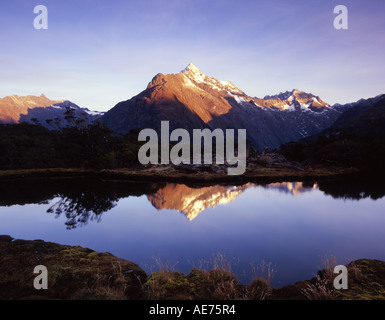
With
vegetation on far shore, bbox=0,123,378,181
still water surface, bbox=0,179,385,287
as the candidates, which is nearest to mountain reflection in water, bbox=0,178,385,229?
still water surface, bbox=0,179,385,287

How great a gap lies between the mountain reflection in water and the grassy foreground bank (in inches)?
340

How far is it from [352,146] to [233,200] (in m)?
51.2

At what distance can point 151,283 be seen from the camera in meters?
9.60

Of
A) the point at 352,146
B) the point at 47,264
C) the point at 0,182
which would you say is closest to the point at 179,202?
the point at 47,264

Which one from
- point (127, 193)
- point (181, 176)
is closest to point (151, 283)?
point (127, 193)

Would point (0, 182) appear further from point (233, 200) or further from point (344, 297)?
point (344, 297)

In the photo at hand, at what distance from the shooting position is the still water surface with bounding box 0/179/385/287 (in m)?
13.7

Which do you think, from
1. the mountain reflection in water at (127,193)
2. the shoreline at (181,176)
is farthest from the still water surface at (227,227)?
the shoreline at (181,176)

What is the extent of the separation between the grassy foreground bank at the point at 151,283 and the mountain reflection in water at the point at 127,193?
8636 mm

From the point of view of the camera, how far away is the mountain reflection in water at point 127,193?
79.4 ft

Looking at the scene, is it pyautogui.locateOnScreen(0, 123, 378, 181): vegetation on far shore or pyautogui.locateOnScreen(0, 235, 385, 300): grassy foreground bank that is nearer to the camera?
pyautogui.locateOnScreen(0, 235, 385, 300): grassy foreground bank

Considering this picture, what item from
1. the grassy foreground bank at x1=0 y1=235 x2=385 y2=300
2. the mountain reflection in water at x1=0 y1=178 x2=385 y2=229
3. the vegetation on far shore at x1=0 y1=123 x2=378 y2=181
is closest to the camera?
the grassy foreground bank at x1=0 y1=235 x2=385 y2=300

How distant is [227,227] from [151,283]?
33.5 ft

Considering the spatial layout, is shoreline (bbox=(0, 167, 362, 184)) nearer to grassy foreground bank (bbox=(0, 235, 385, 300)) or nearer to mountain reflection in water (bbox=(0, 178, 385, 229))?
mountain reflection in water (bbox=(0, 178, 385, 229))
